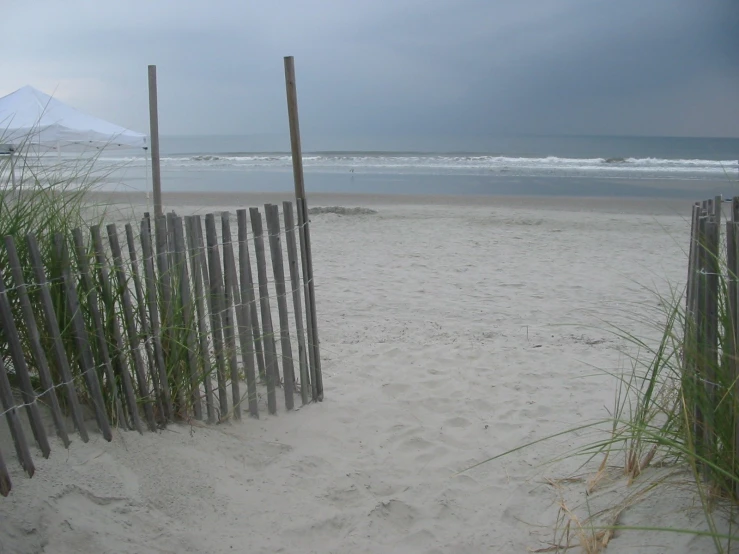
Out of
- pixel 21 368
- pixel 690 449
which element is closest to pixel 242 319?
pixel 21 368

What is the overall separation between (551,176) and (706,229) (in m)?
21.4

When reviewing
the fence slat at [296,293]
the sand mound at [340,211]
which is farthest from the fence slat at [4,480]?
the sand mound at [340,211]

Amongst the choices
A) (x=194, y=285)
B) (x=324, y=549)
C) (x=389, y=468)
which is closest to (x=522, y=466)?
(x=389, y=468)

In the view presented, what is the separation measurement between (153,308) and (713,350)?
2.27 metres

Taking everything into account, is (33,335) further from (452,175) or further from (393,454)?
(452,175)

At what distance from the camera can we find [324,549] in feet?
8.06

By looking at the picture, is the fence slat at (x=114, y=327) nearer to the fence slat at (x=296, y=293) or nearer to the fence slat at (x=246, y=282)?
the fence slat at (x=246, y=282)

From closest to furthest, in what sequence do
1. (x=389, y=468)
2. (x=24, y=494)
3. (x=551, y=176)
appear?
1. (x=24, y=494)
2. (x=389, y=468)
3. (x=551, y=176)

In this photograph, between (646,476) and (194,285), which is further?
(194,285)

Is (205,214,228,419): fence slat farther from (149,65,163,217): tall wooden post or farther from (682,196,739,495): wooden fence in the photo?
(682,196,739,495): wooden fence

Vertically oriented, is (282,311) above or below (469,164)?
below

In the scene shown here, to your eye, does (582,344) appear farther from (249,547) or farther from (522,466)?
(249,547)

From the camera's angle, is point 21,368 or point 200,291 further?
point 200,291

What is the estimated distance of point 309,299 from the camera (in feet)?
11.6
